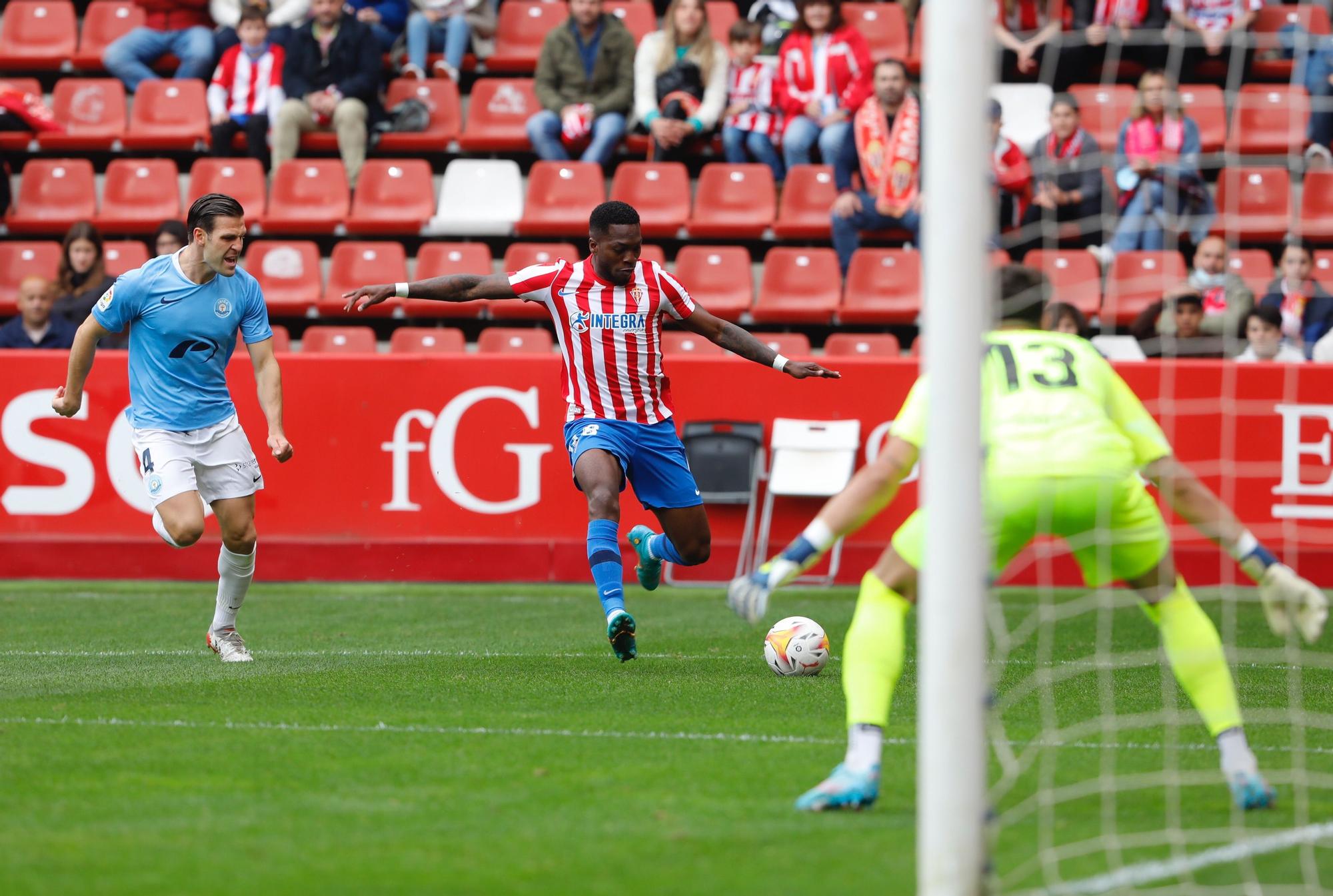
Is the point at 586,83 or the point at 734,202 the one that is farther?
the point at 586,83

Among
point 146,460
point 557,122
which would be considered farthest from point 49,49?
point 146,460

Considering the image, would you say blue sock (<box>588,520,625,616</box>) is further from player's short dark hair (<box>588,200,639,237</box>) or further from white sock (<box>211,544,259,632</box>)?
white sock (<box>211,544,259,632</box>)

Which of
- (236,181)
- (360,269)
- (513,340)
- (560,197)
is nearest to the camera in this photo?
(513,340)

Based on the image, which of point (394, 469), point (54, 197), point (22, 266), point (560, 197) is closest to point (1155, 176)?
point (560, 197)

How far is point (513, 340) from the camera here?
13.5 meters

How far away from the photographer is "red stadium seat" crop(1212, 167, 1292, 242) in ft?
45.2

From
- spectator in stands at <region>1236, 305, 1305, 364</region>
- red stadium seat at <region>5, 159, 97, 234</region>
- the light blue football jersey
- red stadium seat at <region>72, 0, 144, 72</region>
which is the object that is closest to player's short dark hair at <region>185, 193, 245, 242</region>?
the light blue football jersey

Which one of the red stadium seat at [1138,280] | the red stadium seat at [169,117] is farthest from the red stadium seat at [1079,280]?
the red stadium seat at [169,117]

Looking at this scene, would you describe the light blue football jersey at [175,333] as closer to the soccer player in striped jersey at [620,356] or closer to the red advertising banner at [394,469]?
the soccer player in striped jersey at [620,356]

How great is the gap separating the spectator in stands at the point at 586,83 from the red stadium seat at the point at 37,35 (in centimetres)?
529

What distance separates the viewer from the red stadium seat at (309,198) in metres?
15.0

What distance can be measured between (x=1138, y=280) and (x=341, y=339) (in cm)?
635

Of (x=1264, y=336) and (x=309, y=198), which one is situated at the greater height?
(x=309, y=198)

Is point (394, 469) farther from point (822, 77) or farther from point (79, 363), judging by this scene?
point (822, 77)
